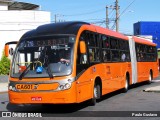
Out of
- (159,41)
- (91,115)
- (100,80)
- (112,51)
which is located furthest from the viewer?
(159,41)

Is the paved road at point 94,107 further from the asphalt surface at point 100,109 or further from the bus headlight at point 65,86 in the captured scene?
the bus headlight at point 65,86

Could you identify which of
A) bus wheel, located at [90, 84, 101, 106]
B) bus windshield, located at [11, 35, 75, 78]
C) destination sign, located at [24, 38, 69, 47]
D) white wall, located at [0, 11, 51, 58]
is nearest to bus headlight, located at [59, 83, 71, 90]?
bus windshield, located at [11, 35, 75, 78]

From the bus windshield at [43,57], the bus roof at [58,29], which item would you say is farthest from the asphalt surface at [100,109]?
the bus roof at [58,29]

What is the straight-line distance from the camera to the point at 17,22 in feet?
116

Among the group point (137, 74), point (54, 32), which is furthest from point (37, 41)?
point (137, 74)

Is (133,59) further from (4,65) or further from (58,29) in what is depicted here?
(4,65)

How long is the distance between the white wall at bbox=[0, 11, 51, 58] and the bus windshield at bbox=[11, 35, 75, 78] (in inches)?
863

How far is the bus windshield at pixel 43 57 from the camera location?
40.0 feet

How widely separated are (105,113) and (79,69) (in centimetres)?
163

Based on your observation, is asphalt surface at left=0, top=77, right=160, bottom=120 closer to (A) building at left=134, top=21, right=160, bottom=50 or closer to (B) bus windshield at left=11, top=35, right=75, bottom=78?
(B) bus windshield at left=11, top=35, right=75, bottom=78

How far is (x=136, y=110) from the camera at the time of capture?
1262cm

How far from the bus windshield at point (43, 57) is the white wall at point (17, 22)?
21928mm

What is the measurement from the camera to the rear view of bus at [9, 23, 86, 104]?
1198cm

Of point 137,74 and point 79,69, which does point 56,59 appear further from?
point 137,74
